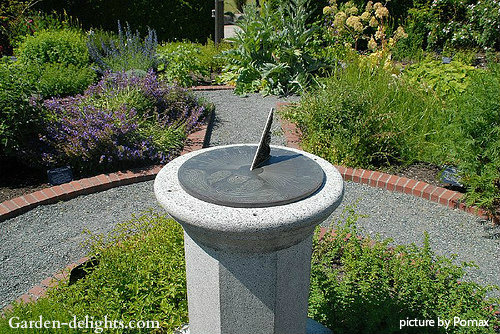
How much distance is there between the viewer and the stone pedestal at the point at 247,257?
195 cm

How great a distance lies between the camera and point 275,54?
28.0 feet

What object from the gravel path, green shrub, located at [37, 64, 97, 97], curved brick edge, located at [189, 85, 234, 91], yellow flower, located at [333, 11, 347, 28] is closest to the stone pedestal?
the gravel path

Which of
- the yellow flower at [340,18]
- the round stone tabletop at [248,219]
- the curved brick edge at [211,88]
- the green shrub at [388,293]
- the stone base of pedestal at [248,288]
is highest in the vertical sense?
the yellow flower at [340,18]

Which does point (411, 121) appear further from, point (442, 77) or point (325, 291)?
point (325, 291)

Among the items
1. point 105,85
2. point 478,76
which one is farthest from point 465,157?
point 105,85

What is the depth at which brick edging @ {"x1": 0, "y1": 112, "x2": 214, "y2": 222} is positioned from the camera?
4484 millimetres

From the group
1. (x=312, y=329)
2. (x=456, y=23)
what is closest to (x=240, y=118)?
(x=312, y=329)

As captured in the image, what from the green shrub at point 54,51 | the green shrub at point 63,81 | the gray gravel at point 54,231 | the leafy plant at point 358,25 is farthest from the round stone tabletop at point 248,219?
the green shrub at point 54,51

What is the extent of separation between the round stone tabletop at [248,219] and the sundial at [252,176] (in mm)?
36

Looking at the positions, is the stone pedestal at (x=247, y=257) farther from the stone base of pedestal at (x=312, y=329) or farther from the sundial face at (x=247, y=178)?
the stone base of pedestal at (x=312, y=329)

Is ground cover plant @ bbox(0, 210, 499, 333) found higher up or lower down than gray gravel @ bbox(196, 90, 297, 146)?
higher up

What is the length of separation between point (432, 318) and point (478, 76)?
122 inches

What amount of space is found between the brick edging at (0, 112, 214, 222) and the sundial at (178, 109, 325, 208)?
2600 millimetres

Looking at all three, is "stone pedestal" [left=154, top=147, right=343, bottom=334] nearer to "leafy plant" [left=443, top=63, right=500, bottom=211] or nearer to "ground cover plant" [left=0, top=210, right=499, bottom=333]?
"ground cover plant" [left=0, top=210, right=499, bottom=333]
